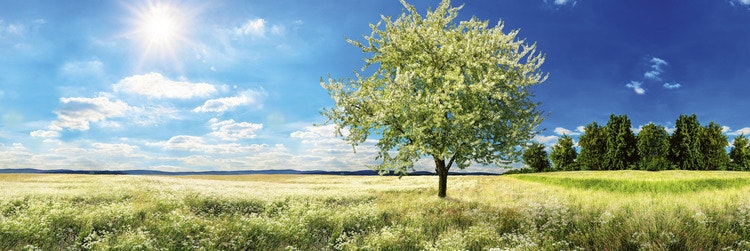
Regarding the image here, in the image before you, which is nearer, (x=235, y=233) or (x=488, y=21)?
(x=235, y=233)

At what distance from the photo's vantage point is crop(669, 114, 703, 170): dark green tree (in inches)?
2517

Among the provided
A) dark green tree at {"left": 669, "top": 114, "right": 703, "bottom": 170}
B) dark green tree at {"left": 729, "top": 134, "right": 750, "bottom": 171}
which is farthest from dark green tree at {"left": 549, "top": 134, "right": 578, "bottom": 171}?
dark green tree at {"left": 729, "top": 134, "right": 750, "bottom": 171}

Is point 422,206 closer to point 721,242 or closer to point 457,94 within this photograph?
point 457,94

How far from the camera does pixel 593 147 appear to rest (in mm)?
74500

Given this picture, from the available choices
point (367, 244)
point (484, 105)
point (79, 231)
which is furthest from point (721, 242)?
point (79, 231)

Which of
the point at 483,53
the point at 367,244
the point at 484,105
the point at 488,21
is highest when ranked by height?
the point at 488,21

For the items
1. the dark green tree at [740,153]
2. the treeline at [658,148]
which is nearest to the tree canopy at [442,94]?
the treeline at [658,148]

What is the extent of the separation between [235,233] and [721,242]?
12622 millimetres

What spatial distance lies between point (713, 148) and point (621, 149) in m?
12.6

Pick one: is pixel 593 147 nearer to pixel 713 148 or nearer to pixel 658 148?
pixel 658 148

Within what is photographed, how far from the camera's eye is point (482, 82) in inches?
671

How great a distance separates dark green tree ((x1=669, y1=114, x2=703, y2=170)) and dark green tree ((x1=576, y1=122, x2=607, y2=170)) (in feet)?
32.2

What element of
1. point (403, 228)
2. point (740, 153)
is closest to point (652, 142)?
point (740, 153)

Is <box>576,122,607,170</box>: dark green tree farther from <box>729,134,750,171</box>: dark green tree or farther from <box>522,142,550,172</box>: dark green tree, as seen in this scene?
<box>729,134,750,171</box>: dark green tree
